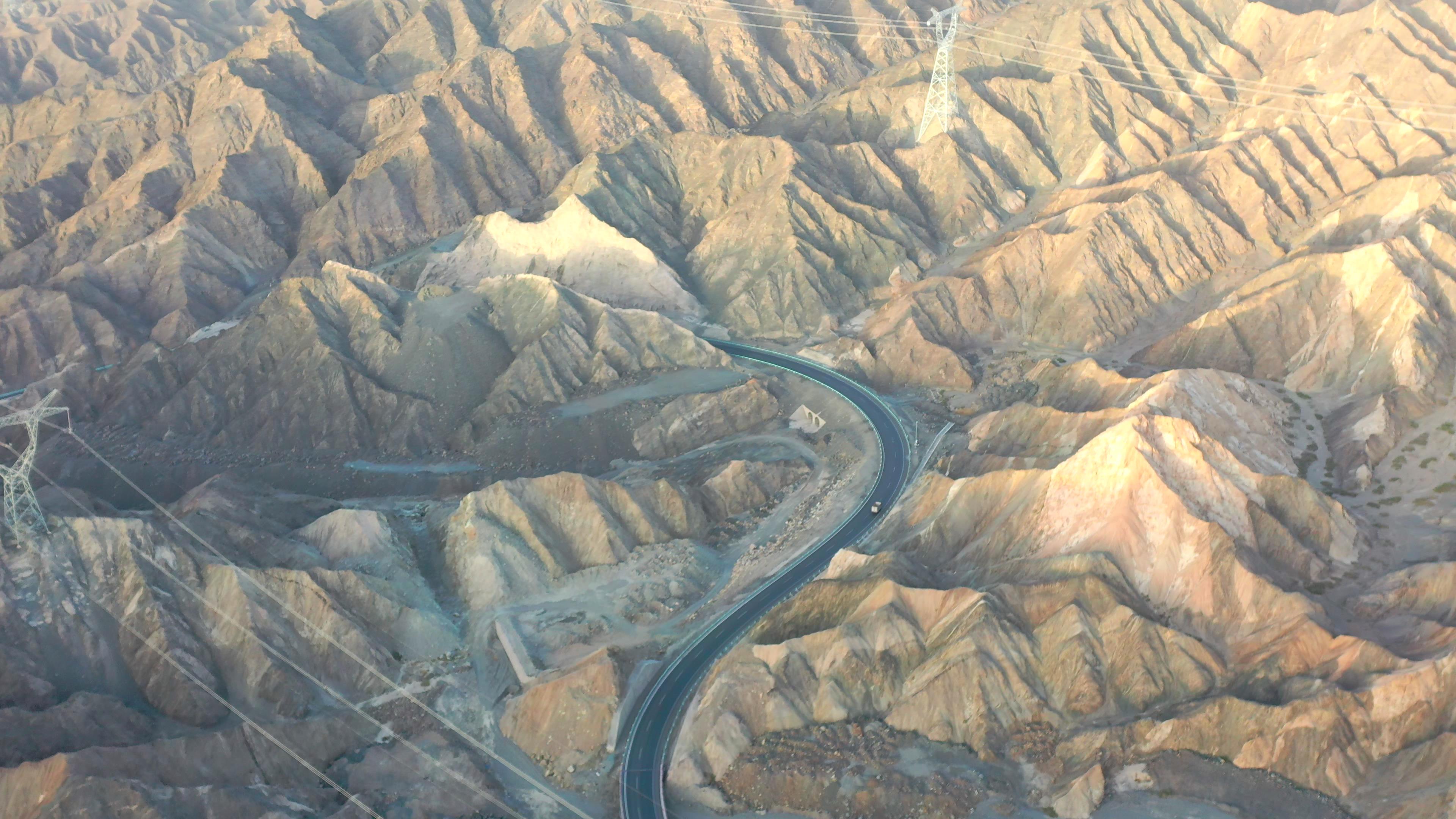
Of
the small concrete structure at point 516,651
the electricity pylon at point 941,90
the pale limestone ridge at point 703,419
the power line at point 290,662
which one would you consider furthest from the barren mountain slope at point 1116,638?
the electricity pylon at point 941,90

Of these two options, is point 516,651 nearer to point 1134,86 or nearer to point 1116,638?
point 1116,638

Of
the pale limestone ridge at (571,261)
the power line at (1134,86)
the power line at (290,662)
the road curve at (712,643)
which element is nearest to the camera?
the road curve at (712,643)

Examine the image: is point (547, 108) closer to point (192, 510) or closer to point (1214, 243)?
point (1214, 243)

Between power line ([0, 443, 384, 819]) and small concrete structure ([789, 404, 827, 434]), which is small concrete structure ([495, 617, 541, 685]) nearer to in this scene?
power line ([0, 443, 384, 819])

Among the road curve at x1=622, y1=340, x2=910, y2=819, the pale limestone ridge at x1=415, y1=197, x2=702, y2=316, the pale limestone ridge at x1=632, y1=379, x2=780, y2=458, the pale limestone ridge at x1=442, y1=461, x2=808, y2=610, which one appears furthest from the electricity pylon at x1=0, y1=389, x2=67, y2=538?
the pale limestone ridge at x1=415, y1=197, x2=702, y2=316

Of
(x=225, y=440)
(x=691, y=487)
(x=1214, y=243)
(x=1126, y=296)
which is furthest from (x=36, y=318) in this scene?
(x=1214, y=243)

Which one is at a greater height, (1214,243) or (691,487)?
(1214,243)

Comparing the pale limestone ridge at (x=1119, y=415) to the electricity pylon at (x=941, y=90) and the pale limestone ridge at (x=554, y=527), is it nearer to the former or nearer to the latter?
the pale limestone ridge at (x=554, y=527)
